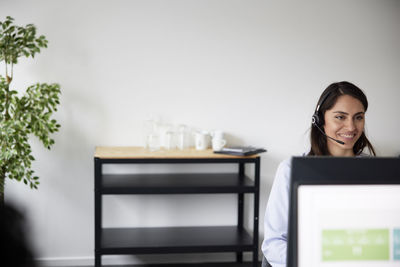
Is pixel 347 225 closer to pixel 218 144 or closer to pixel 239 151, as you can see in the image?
pixel 239 151

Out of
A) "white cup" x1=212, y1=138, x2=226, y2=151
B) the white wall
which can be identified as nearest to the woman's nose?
"white cup" x1=212, y1=138, x2=226, y2=151

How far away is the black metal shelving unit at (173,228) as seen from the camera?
275 cm

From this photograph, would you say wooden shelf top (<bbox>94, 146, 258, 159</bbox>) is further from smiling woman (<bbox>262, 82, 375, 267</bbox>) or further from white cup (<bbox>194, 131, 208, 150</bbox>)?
smiling woman (<bbox>262, 82, 375, 267</bbox>)

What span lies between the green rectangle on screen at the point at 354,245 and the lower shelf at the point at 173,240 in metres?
2.22

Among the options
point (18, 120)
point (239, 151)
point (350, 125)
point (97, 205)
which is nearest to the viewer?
point (350, 125)

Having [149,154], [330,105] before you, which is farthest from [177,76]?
[330,105]

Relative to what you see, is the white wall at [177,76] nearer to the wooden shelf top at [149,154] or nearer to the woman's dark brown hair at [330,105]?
the wooden shelf top at [149,154]

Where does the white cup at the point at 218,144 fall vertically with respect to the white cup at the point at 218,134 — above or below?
below

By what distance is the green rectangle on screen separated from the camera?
2.23ft

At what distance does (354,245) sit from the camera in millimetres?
685

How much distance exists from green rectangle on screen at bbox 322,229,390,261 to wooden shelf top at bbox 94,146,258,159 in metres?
2.11

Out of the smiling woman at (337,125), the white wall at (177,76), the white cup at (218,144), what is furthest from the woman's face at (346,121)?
the white wall at (177,76)

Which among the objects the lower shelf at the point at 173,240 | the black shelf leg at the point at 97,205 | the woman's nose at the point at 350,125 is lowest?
the lower shelf at the point at 173,240

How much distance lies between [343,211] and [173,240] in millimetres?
2342
